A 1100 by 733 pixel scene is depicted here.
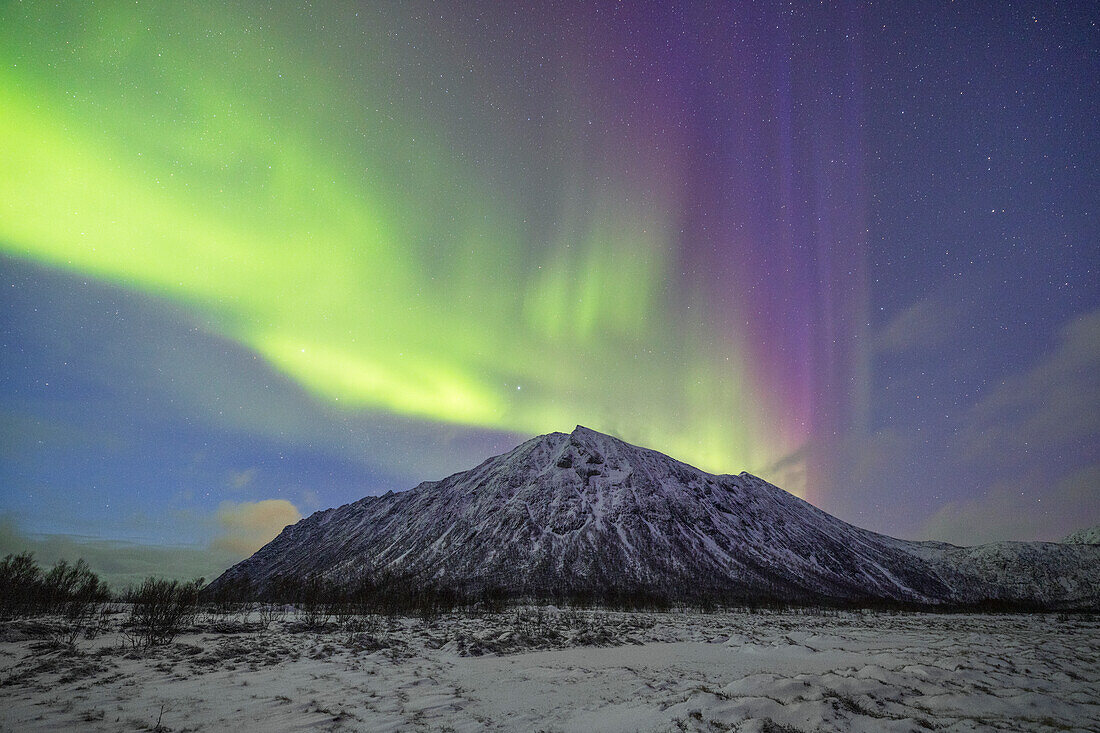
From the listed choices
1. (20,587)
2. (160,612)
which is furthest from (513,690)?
(20,587)

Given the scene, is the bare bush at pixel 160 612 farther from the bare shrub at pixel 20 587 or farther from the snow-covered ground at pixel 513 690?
the bare shrub at pixel 20 587

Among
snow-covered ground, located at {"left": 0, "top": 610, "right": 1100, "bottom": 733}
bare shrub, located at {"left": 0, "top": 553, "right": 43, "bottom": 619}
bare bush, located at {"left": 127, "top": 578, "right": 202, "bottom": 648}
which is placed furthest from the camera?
bare shrub, located at {"left": 0, "top": 553, "right": 43, "bottom": 619}

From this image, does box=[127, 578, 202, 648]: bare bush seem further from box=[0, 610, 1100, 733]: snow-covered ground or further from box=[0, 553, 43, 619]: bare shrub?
box=[0, 553, 43, 619]: bare shrub

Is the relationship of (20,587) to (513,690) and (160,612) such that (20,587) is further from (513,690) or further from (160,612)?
(513,690)

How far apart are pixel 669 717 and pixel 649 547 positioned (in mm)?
195461

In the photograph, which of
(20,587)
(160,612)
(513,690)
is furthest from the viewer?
(20,587)

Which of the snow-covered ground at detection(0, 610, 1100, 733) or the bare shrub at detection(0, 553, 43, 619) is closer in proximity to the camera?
the snow-covered ground at detection(0, 610, 1100, 733)

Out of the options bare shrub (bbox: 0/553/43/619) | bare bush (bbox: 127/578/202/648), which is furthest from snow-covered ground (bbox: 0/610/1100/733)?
bare shrub (bbox: 0/553/43/619)

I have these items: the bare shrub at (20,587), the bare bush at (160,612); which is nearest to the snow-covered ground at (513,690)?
the bare bush at (160,612)

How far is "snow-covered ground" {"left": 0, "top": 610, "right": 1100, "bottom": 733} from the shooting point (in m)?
8.98

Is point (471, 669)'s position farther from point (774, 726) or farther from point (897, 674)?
point (897, 674)

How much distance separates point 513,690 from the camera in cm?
1388

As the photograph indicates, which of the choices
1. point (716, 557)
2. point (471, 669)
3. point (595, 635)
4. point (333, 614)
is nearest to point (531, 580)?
point (716, 557)

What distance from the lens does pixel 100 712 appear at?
33.1 ft
